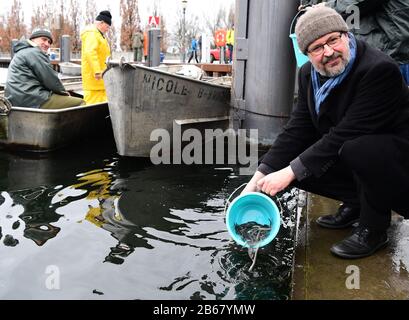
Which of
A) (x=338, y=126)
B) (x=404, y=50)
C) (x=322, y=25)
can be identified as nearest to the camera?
(x=322, y=25)

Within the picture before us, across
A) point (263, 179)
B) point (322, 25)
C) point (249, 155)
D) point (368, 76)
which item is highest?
point (322, 25)

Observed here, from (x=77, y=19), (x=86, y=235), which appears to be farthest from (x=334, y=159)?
(x=77, y=19)

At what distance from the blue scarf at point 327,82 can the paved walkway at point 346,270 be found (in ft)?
3.00

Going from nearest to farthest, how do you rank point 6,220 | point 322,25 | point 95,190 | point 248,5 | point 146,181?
point 322,25 → point 6,220 → point 95,190 → point 146,181 → point 248,5

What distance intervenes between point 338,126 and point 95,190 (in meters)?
3.11

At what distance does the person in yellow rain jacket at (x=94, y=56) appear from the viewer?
7945mm

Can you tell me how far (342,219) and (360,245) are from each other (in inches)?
20.6

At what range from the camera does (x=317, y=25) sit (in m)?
2.83

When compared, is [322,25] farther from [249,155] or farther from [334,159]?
[249,155]

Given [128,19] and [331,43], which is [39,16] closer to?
[128,19]

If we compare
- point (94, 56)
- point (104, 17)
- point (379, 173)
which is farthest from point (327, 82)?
point (104, 17)

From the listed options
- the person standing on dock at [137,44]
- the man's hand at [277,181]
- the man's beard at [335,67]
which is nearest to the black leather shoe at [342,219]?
the man's hand at [277,181]

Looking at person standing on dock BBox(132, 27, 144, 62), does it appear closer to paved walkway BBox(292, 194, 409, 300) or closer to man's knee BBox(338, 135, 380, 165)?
paved walkway BBox(292, 194, 409, 300)

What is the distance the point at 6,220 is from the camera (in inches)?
172
